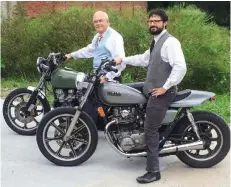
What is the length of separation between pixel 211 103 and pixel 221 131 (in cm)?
350

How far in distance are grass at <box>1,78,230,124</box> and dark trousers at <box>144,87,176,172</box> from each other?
2.40 metres

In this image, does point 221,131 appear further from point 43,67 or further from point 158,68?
point 43,67

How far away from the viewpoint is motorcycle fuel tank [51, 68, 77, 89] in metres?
5.32

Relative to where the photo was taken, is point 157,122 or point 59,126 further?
point 59,126

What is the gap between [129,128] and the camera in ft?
16.2

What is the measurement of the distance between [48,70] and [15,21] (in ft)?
20.9

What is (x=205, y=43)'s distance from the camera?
9.79 metres

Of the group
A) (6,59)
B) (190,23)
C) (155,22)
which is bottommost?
(6,59)

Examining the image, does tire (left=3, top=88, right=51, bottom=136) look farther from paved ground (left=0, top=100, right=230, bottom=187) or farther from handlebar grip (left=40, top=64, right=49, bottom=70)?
paved ground (left=0, top=100, right=230, bottom=187)

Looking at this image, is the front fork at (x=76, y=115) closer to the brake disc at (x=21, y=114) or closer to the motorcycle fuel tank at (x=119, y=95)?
the motorcycle fuel tank at (x=119, y=95)

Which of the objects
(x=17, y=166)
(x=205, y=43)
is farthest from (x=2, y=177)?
(x=205, y=43)

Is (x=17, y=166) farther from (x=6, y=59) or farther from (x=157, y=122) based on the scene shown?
(x=6, y=59)

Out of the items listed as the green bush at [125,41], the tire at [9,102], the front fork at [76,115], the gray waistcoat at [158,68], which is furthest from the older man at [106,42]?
the green bush at [125,41]

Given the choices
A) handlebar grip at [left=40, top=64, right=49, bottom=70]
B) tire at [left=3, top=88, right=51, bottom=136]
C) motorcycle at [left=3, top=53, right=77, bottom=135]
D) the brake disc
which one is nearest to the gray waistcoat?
motorcycle at [left=3, top=53, right=77, bottom=135]
